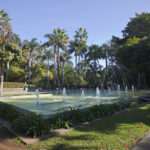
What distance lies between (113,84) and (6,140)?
1183 inches

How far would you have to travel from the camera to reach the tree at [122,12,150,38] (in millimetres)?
27688

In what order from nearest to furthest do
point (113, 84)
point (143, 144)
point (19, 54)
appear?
point (143, 144), point (19, 54), point (113, 84)

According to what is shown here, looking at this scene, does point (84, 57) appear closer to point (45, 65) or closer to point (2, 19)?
point (45, 65)

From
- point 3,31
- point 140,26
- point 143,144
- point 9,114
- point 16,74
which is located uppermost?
point 140,26

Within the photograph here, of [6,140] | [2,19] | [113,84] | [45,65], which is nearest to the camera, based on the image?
[6,140]

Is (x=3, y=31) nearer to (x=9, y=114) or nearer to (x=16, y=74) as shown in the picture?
(x=16, y=74)

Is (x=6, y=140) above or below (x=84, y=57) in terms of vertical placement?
below

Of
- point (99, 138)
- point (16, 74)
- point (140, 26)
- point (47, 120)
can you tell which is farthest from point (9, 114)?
point (16, 74)

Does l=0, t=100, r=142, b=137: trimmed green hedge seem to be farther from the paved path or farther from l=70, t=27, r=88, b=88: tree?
l=70, t=27, r=88, b=88: tree

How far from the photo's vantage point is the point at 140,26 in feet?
94.9

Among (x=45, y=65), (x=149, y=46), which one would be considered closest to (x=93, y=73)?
(x=45, y=65)

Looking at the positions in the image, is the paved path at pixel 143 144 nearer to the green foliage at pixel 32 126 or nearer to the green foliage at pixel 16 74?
the green foliage at pixel 32 126

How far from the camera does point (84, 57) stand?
38.3 metres

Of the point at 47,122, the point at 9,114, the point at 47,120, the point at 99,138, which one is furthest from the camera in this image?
the point at 9,114
